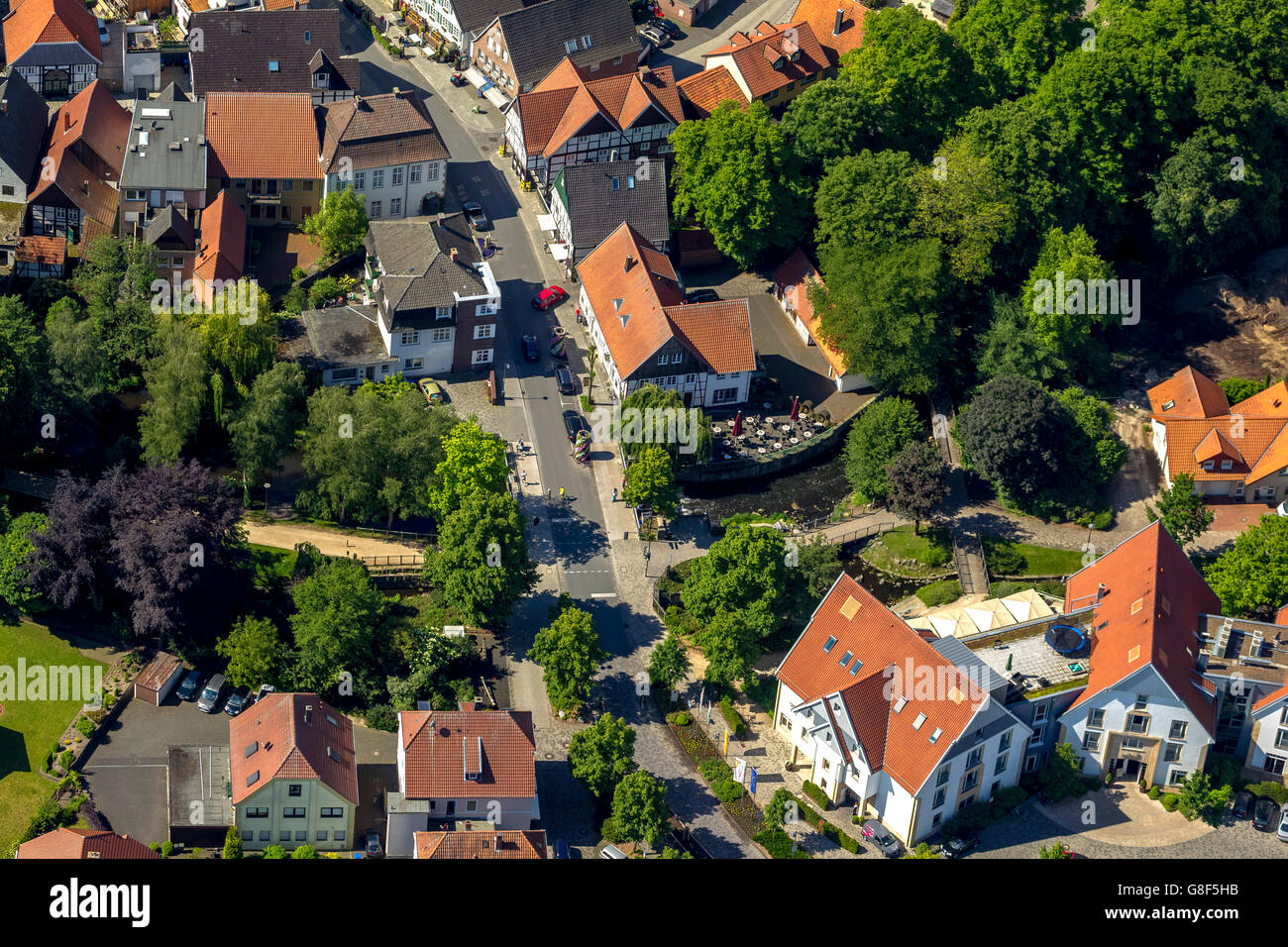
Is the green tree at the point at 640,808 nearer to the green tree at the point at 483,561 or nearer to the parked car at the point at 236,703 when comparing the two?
the green tree at the point at 483,561

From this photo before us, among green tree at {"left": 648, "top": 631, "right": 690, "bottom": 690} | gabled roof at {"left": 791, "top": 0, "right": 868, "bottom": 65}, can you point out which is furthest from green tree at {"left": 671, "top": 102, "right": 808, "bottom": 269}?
Result: green tree at {"left": 648, "top": 631, "right": 690, "bottom": 690}

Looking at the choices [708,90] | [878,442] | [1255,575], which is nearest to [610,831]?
[878,442]

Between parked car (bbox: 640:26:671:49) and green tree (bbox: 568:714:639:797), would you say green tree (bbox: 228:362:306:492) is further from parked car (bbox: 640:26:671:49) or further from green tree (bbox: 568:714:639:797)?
parked car (bbox: 640:26:671:49)

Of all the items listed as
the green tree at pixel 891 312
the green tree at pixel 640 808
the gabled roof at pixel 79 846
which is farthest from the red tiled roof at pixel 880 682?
the gabled roof at pixel 79 846

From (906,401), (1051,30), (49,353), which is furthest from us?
(1051,30)

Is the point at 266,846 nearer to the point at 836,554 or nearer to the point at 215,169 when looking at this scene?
the point at 836,554

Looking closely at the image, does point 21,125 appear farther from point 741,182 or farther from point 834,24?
point 834,24

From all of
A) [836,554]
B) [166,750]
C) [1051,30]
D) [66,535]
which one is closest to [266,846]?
[166,750]
